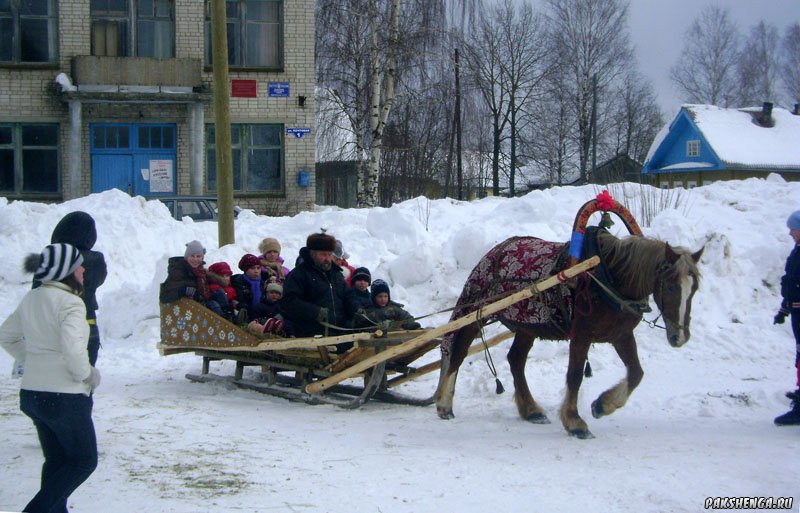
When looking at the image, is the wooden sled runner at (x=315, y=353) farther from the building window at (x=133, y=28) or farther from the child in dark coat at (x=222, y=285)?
the building window at (x=133, y=28)

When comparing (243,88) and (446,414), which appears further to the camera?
(243,88)

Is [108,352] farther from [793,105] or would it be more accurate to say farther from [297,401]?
[793,105]

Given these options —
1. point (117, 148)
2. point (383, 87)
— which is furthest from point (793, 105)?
point (117, 148)

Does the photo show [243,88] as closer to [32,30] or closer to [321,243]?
Answer: [32,30]

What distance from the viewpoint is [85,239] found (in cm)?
627

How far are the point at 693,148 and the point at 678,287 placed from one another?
120 ft

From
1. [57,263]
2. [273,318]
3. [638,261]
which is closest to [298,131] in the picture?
[273,318]

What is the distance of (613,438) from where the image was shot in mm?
6723

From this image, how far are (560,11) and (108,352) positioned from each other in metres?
38.4

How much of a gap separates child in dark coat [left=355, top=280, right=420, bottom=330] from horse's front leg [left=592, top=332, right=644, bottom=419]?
1914 mm

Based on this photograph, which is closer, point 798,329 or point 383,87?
point 798,329

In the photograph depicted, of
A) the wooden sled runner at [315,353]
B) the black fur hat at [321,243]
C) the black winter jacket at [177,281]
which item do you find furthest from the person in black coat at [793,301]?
the black winter jacket at [177,281]

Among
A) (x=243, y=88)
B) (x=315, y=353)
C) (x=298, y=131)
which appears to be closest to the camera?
(x=315, y=353)

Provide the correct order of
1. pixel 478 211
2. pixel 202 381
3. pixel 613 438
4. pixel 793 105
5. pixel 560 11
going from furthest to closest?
pixel 793 105
pixel 560 11
pixel 478 211
pixel 202 381
pixel 613 438
